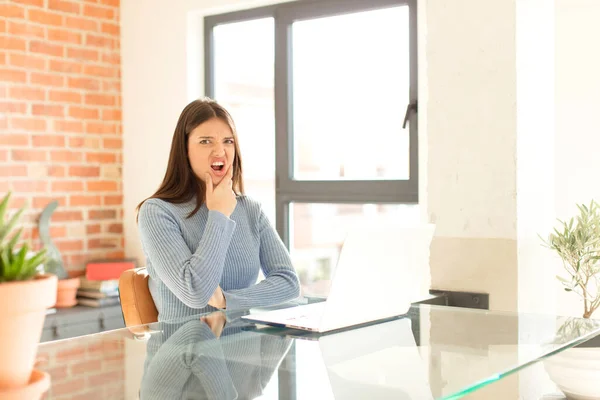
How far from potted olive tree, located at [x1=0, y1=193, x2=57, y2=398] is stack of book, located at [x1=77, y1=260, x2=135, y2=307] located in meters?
2.71

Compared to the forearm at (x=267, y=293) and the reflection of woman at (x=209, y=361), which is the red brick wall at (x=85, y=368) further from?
the forearm at (x=267, y=293)

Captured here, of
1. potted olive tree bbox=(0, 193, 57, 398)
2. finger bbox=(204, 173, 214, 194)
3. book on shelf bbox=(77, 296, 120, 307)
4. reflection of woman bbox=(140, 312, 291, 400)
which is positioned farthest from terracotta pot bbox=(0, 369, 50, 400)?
book on shelf bbox=(77, 296, 120, 307)

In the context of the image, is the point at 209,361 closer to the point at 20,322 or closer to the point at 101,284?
the point at 20,322

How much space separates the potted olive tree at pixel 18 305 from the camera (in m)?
0.87

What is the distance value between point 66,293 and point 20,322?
2.79 meters

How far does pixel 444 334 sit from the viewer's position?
1.43m

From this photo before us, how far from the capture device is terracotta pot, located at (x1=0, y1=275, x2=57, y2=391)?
2.87 feet

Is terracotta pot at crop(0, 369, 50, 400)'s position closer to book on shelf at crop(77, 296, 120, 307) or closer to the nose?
the nose

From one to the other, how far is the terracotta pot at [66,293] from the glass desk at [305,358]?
2.15 metres

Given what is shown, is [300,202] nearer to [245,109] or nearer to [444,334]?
[245,109]

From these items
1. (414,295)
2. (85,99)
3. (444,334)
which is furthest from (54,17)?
(444,334)

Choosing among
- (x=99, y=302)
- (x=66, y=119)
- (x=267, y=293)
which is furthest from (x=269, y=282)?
(x=66, y=119)

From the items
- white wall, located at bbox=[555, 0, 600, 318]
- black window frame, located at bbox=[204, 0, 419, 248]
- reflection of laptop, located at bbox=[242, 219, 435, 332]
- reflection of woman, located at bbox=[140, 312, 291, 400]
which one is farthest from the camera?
black window frame, located at bbox=[204, 0, 419, 248]

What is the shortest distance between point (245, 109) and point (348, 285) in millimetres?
2434
